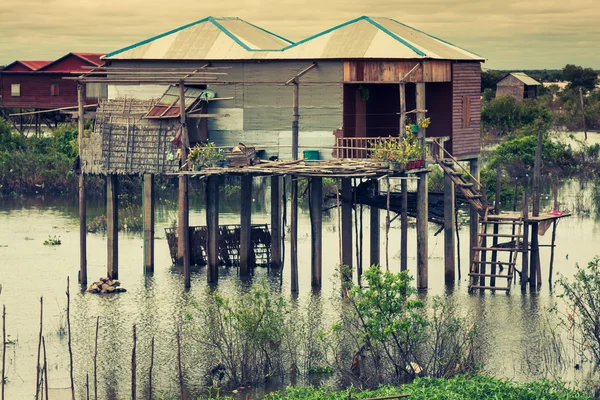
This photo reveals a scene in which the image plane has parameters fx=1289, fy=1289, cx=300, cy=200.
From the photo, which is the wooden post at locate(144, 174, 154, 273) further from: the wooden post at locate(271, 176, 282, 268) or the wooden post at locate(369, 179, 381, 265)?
the wooden post at locate(369, 179, 381, 265)

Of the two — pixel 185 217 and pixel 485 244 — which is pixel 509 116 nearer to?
pixel 485 244

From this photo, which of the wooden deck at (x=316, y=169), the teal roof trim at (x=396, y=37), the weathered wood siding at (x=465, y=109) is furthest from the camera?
the weathered wood siding at (x=465, y=109)

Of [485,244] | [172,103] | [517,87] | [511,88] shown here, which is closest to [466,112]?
[485,244]

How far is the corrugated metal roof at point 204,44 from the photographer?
33.0 meters

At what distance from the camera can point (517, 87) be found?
80562mm

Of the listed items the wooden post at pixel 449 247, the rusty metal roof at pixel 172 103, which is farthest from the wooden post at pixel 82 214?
the wooden post at pixel 449 247

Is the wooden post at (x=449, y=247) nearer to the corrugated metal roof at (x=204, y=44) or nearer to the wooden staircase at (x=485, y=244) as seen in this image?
the wooden staircase at (x=485, y=244)

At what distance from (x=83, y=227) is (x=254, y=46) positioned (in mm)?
6407

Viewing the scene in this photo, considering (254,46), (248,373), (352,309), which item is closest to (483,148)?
(254,46)

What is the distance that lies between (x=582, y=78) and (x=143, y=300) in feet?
250

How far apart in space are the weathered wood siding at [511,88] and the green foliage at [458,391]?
2347 inches

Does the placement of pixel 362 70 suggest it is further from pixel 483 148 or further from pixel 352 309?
pixel 483 148

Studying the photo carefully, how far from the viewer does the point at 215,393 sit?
23312mm

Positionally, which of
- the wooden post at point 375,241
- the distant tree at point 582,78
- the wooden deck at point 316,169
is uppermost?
the distant tree at point 582,78
